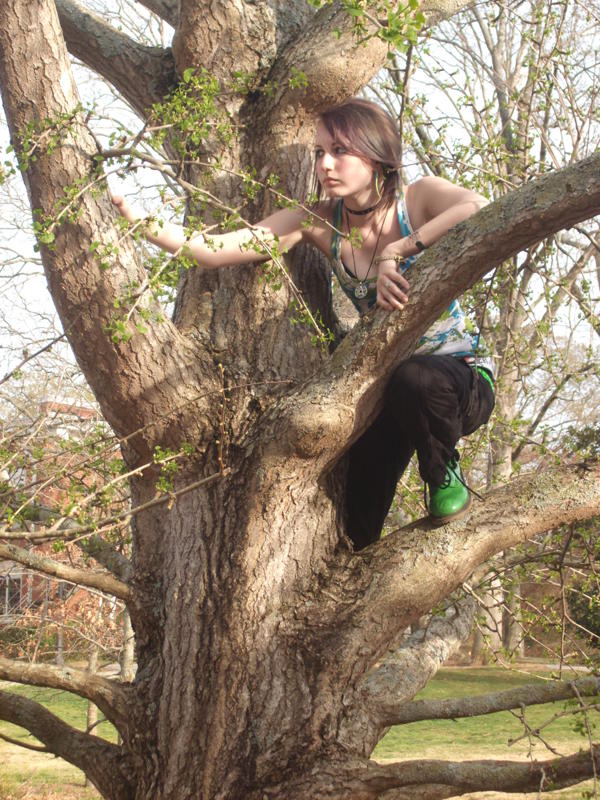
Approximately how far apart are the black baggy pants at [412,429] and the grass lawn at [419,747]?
514 cm

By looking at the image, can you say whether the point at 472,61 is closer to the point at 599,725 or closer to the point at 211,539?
the point at 599,725

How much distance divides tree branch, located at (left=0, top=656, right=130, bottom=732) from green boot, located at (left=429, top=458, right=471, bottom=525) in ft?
4.28

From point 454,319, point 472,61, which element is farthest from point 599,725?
point 472,61

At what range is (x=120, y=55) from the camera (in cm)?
402

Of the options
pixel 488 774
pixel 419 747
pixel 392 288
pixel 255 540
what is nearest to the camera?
pixel 488 774

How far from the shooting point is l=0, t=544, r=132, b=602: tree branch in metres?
2.56

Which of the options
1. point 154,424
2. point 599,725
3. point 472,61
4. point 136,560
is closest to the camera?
point 154,424

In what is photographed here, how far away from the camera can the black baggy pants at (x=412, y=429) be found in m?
2.77

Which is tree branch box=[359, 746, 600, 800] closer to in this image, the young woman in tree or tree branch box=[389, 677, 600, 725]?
tree branch box=[389, 677, 600, 725]

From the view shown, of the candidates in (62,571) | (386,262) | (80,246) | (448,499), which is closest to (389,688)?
(448,499)

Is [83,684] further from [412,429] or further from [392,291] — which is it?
[392,291]

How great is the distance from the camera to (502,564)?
13.1 feet

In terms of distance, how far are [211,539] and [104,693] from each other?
678mm

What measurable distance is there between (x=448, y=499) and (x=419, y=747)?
29.5ft
